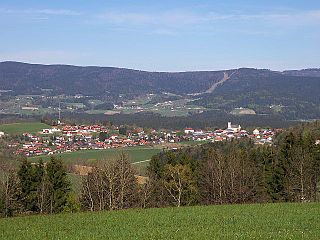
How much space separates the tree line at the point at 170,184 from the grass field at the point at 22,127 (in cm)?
6386

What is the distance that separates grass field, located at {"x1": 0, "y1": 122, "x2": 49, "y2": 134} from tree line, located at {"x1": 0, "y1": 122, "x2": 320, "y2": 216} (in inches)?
2514

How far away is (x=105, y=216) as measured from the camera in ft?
80.0

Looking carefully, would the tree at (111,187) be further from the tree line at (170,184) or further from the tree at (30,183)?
the tree at (30,183)

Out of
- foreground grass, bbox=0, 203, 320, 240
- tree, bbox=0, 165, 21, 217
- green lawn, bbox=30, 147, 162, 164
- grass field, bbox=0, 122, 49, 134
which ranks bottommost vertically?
green lawn, bbox=30, 147, 162, 164

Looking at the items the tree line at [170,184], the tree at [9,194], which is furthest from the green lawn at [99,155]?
the tree at [9,194]

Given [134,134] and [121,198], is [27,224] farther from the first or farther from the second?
[134,134]

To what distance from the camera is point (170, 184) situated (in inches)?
1470

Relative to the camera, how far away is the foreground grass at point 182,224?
17.0 metres

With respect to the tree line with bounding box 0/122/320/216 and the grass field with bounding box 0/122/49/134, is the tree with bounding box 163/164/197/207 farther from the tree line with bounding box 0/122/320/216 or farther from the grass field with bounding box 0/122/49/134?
the grass field with bounding box 0/122/49/134

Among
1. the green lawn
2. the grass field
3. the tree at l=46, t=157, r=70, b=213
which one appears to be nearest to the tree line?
the tree at l=46, t=157, r=70, b=213

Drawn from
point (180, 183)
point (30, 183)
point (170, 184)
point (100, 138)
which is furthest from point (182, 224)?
point (100, 138)

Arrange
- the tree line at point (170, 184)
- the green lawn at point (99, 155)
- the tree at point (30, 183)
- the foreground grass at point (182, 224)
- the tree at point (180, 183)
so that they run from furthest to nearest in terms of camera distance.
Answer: the green lawn at point (99, 155) → the tree at point (180, 183) → the tree line at point (170, 184) → the tree at point (30, 183) → the foreground grass at point (182, 224)

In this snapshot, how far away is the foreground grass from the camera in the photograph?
55.7 ft

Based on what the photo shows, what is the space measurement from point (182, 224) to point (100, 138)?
270 ft
